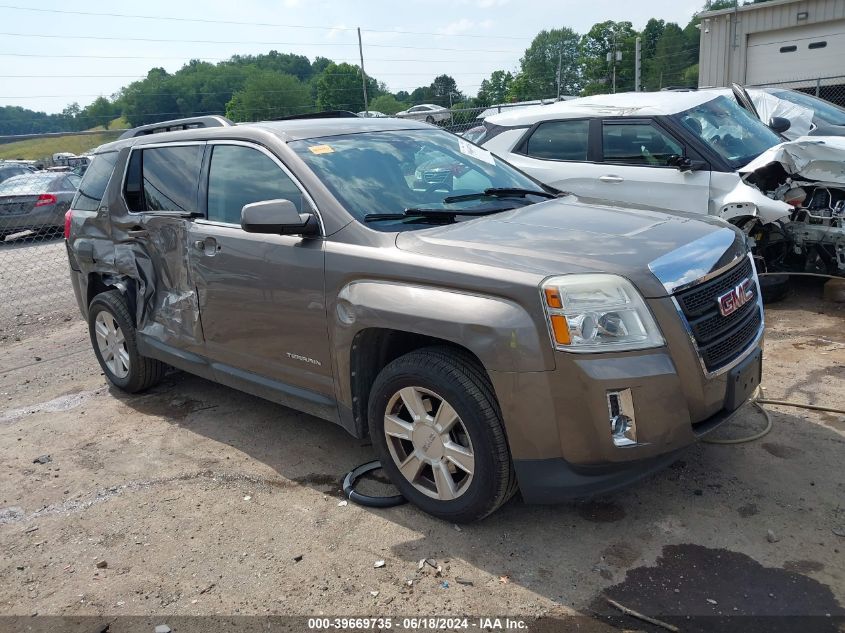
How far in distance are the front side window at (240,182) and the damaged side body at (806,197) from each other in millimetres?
4221

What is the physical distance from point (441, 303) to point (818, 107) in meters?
8.86

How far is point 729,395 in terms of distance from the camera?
10.3 ft

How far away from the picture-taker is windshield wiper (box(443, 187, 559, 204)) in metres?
3.98

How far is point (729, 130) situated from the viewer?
23.1ft

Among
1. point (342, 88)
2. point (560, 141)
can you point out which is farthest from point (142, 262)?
point (342, 88)

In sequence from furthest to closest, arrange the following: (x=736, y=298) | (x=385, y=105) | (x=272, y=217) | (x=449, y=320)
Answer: (x=385, y=105) < (x=272, y=217) < (x=736, y=298) < (x=449, y=320)

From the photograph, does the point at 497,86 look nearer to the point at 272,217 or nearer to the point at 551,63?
the point at 551,63

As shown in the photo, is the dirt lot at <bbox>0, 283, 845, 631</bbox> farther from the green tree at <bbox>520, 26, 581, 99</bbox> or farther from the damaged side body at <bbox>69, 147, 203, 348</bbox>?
the green tree at <bbox>520, 26, 581, 99</bbox>

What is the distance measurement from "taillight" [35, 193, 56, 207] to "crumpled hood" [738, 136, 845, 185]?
44.5 feet

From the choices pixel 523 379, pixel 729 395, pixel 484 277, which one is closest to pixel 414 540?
pixel 523 379

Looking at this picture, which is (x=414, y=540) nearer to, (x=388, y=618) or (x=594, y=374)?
(x=388, y=618)

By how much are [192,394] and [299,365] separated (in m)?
1.94

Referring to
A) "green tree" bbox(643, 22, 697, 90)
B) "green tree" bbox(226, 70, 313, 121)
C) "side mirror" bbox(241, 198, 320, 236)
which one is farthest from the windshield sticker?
"green tree" bbox(643, 22, 697, 90)

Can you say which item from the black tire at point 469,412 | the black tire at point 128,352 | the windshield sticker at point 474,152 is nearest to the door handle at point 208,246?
the black tire at point 128,352
